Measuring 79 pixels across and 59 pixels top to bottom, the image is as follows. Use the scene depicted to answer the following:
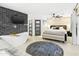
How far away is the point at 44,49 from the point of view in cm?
181

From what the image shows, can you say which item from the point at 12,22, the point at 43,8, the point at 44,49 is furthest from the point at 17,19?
the point at 44,49

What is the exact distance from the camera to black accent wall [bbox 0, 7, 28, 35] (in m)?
1.83

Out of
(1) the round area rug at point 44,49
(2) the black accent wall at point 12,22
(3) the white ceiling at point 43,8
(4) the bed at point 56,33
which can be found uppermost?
(3) the white ceiling at point 43,8

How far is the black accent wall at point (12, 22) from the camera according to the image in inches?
72.0

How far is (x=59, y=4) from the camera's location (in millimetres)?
1738

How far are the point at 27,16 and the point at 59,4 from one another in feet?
1.92

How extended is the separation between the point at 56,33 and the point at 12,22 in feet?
2.57

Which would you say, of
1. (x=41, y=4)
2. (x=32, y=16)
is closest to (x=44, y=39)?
(x=32, y=16)

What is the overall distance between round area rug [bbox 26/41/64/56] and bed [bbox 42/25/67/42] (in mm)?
120

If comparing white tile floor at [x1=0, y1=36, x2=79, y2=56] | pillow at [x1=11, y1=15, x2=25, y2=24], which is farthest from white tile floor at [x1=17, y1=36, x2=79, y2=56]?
pillow at [x1=11, y1=15, x2=25, y2=24]

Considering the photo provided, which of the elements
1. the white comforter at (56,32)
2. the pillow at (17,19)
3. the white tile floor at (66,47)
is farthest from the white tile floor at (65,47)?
the pillow at (17,19)

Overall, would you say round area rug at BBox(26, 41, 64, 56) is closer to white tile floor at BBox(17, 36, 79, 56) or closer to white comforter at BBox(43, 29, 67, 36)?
white tile floor at BBox(17, 36, 79, 56)

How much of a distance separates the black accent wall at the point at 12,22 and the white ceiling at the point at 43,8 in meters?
0.09

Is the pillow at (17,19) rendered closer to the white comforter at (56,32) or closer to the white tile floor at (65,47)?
the white tile floor at (65,47)
